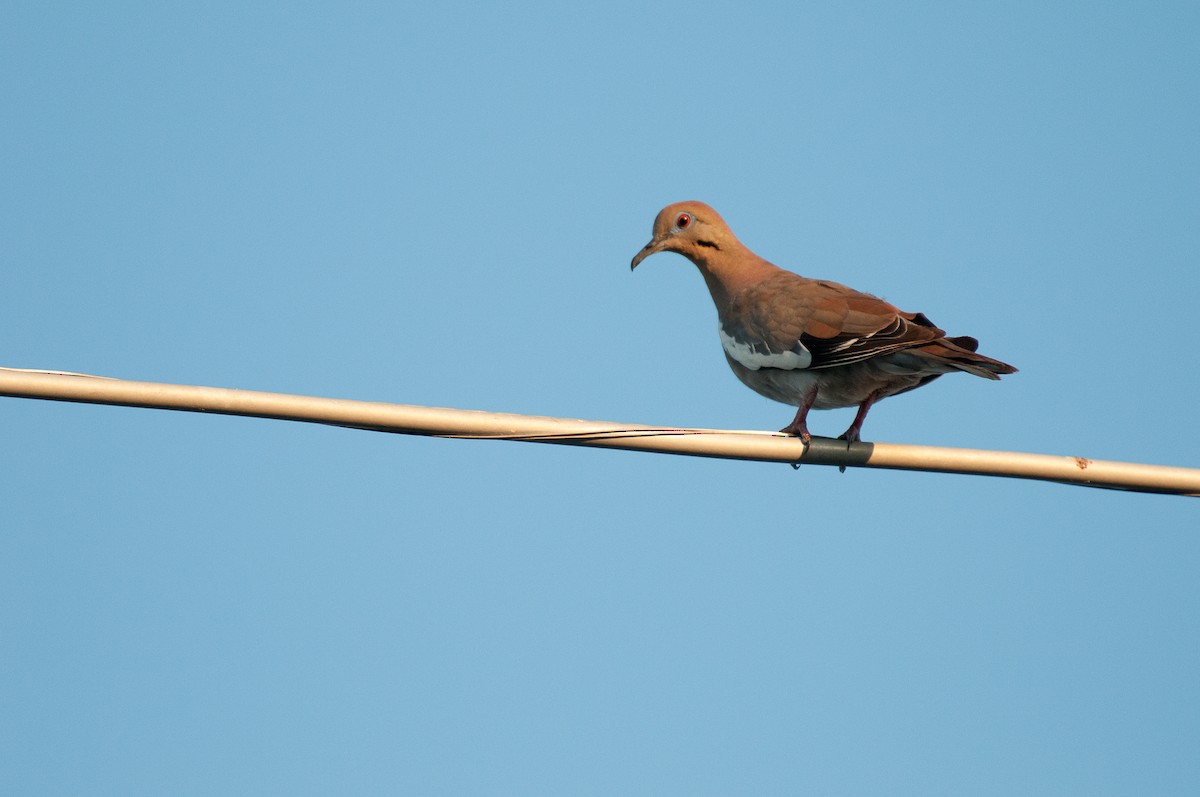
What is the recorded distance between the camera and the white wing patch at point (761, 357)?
9.10 meters

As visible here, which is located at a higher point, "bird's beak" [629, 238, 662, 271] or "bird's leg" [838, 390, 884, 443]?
"bird's beak" [629, 238, 662, 271]

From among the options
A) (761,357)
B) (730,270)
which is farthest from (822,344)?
(730,270)

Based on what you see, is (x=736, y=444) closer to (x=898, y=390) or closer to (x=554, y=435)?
(x=554, y=435)

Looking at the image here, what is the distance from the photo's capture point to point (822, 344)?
8977mm

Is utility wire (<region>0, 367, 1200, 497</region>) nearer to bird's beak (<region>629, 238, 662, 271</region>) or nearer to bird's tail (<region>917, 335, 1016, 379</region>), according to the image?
bird's tail (<region>917, 335, 1016, 379</region>)

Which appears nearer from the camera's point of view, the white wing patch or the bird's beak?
the white wing patch

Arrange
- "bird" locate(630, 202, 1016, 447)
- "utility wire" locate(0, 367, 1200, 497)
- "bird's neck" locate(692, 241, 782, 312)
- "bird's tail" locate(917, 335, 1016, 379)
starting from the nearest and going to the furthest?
"utility wire" locate(0, 367, 1200, 497) → "bird's tail" locate(917, 335, 1016, 379) → "bird" locate(630, 202, 1016, 447) → "bird's neck" locate(692, 241, 782, 312)

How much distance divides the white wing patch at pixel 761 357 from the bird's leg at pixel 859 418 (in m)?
0.47

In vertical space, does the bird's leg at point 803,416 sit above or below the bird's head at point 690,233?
below

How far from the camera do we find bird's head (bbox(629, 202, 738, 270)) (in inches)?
424

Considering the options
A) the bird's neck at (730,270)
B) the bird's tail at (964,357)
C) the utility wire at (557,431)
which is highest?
the bird's neck at (730,270)

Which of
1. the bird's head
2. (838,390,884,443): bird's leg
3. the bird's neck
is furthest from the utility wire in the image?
the bird's head

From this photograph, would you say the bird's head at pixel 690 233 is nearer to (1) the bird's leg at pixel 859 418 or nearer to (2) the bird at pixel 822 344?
(2) the bird at pixel 822 344

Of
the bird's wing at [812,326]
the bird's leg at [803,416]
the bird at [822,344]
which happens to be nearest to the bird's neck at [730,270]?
the bird at [822,344]
